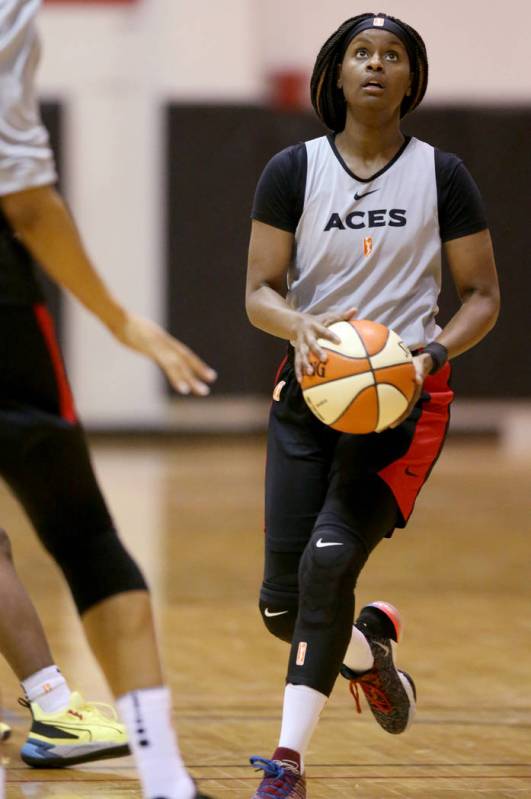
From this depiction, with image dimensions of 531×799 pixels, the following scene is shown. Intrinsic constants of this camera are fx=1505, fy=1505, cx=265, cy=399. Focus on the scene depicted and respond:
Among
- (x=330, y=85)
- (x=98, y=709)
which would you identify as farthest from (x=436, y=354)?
(x=98, y=709)

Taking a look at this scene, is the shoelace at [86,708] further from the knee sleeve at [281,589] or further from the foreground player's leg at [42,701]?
the knee sleeve at [281,589]

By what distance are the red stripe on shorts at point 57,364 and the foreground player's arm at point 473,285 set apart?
4.04ft

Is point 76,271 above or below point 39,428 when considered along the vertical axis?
above

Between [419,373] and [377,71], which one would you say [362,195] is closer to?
[377,71]

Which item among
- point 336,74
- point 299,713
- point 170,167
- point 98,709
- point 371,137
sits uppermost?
point 336,74

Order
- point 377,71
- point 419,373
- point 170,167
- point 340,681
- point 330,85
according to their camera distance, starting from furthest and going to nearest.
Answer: point 170,167, point 340,681, point 330,85, point 377,71, point 419,373

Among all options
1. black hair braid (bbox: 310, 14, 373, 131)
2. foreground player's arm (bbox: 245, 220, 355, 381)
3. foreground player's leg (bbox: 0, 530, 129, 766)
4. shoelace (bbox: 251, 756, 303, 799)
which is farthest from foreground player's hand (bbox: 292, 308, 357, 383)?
foreground player's leg (bbox: 0, 530, 129, 766)

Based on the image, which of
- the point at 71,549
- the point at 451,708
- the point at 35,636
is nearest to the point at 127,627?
the point at 71,549

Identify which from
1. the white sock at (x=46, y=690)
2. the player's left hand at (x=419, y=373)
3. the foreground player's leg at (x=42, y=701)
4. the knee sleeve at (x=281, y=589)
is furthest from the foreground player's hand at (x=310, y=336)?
the white sock at (x=46, y=690)

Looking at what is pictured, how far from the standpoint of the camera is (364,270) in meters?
3.92

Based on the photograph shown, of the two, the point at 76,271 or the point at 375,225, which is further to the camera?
the point at 375,225

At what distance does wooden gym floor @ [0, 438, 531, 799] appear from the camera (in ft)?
13.3

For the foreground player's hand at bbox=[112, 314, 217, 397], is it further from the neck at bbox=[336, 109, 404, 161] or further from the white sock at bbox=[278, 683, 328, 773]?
the neck at bbox=[336, 109, 404, 161]

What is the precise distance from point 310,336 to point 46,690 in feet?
4.47
